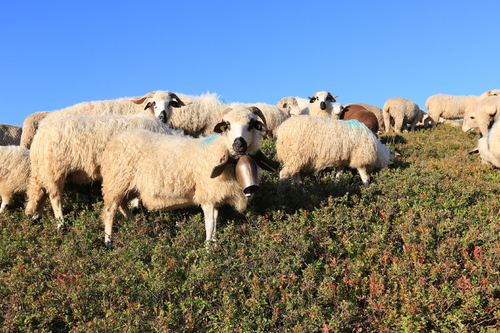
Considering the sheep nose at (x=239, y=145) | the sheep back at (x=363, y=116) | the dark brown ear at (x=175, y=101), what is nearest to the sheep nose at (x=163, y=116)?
the dark brown ear at (x=175, y=101)

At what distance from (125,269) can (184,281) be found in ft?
2.51

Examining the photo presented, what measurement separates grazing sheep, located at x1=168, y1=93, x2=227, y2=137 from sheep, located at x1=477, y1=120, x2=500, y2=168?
6867 mm

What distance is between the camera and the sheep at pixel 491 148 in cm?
1021

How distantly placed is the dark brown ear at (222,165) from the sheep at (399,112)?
1571cm

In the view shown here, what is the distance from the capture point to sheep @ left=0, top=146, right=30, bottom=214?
873cm

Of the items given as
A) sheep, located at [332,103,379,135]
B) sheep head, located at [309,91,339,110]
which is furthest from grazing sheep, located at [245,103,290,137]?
sheep, located at [332,103,379,135]

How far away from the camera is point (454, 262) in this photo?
523cm

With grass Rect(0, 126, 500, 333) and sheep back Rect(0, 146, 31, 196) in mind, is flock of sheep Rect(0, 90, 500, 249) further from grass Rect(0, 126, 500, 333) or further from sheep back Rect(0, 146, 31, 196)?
grass Rect(0, 126, 500, 333)

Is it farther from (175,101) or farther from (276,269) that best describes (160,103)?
(276,269)

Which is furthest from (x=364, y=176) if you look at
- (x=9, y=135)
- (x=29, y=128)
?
(x=9, y=135)

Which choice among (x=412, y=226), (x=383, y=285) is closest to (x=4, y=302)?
(x=383, y=285)

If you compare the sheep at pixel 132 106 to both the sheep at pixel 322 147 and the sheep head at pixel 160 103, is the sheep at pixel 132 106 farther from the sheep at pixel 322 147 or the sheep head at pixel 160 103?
the sheep at pixel 322 147

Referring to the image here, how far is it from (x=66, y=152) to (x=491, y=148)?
9.28 m

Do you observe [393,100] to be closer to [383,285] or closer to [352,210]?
[352,210]
